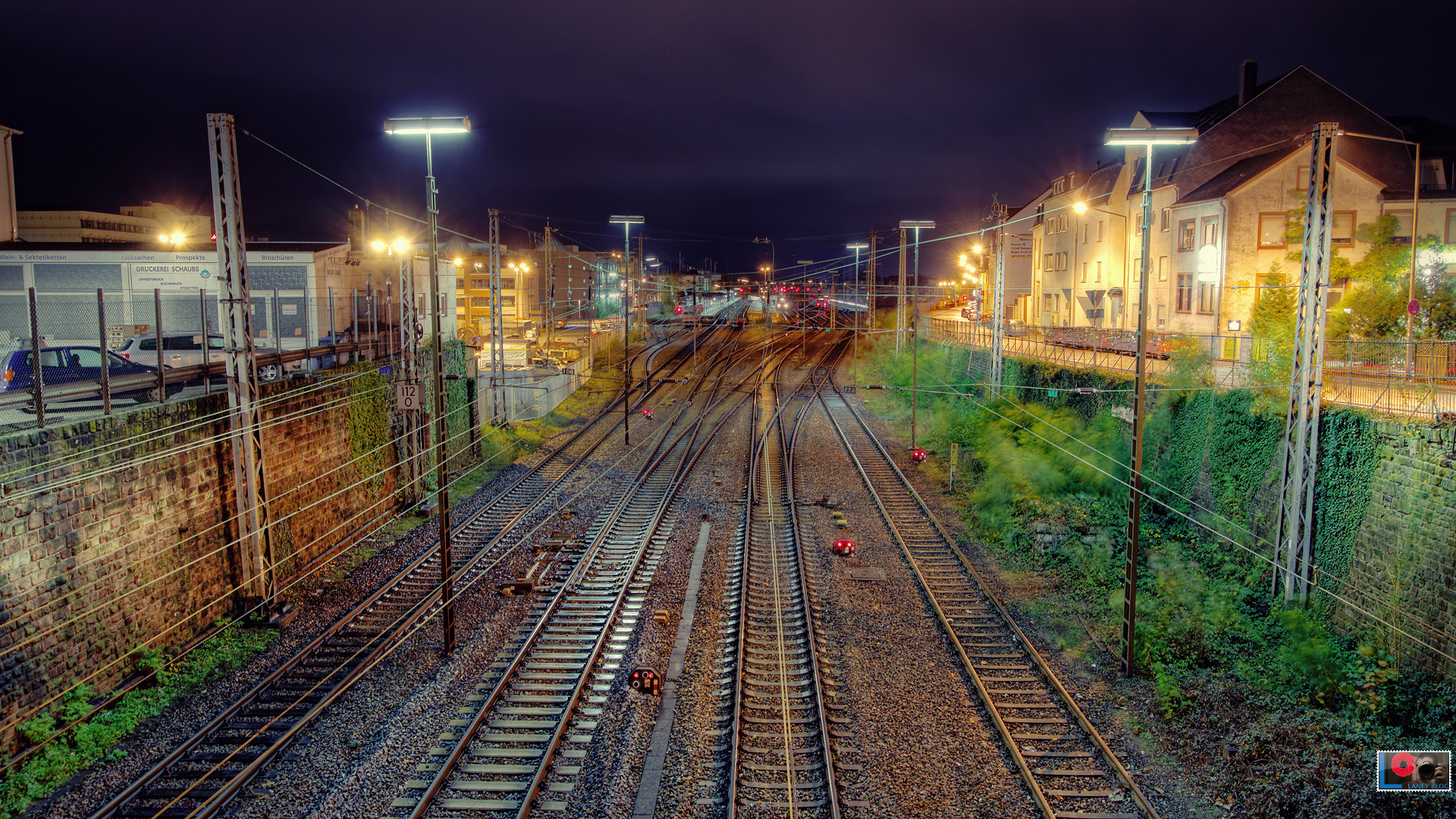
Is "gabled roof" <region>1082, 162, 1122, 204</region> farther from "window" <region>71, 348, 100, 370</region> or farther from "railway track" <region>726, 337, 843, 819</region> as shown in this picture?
"window" <region>71, 348, 100, 370</region>

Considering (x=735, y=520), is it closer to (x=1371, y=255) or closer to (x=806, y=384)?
(x=1371, y=255)

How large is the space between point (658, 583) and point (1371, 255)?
802 inches

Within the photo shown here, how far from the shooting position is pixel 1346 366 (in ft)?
53.9

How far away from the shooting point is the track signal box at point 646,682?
11.8 metres

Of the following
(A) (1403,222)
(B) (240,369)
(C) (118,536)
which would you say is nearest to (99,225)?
(B) (240,369)

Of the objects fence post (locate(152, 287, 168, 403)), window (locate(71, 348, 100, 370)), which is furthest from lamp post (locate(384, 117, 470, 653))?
window (locate(71, 348, 100, 370))

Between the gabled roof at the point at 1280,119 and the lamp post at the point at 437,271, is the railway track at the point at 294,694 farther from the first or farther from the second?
the gabled roof at the point at 1280,119

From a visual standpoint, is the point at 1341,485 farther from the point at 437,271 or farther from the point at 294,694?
the point at 294,694

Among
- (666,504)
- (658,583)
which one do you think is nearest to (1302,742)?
(658,583)

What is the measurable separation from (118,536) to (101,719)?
8.43 ft

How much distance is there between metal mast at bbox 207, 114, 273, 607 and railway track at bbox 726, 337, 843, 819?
8114 millimetres

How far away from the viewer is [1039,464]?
22.7 m

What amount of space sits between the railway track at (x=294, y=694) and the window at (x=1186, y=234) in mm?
26719

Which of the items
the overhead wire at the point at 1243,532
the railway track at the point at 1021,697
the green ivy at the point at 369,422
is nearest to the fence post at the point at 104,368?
the green ivy at the point at 369,422
